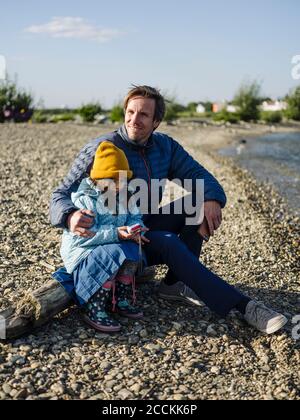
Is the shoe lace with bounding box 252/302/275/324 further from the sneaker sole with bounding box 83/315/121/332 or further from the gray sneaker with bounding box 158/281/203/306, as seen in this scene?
the sneaker sole with bounding box 83/315/121/332

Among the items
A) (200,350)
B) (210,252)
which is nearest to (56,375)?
(200,350)

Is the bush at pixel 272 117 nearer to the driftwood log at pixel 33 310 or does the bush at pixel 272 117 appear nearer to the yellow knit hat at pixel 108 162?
the yellow knit hat at pixel 108 162

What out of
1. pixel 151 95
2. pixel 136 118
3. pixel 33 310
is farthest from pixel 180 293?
pixel 151 95

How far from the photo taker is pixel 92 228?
3883mm

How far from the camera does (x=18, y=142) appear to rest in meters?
14.4

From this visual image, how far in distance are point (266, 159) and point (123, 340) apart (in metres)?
13.4

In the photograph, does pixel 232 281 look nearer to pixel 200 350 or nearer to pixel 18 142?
pixel 200 350

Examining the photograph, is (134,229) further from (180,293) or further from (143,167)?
(180,293)

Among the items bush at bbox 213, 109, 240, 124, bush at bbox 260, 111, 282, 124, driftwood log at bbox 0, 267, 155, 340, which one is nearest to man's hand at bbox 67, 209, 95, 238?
driftwood log at bbox 0, 267, 155, 340

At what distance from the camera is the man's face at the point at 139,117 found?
13.8 feet

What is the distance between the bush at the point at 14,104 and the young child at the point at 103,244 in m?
17.9

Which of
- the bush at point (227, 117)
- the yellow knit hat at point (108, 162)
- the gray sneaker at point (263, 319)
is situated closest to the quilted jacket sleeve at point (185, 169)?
the yellow knit hat at point (108, 162)

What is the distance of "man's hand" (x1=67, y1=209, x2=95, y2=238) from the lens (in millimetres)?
3764

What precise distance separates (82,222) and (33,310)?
741 mm
